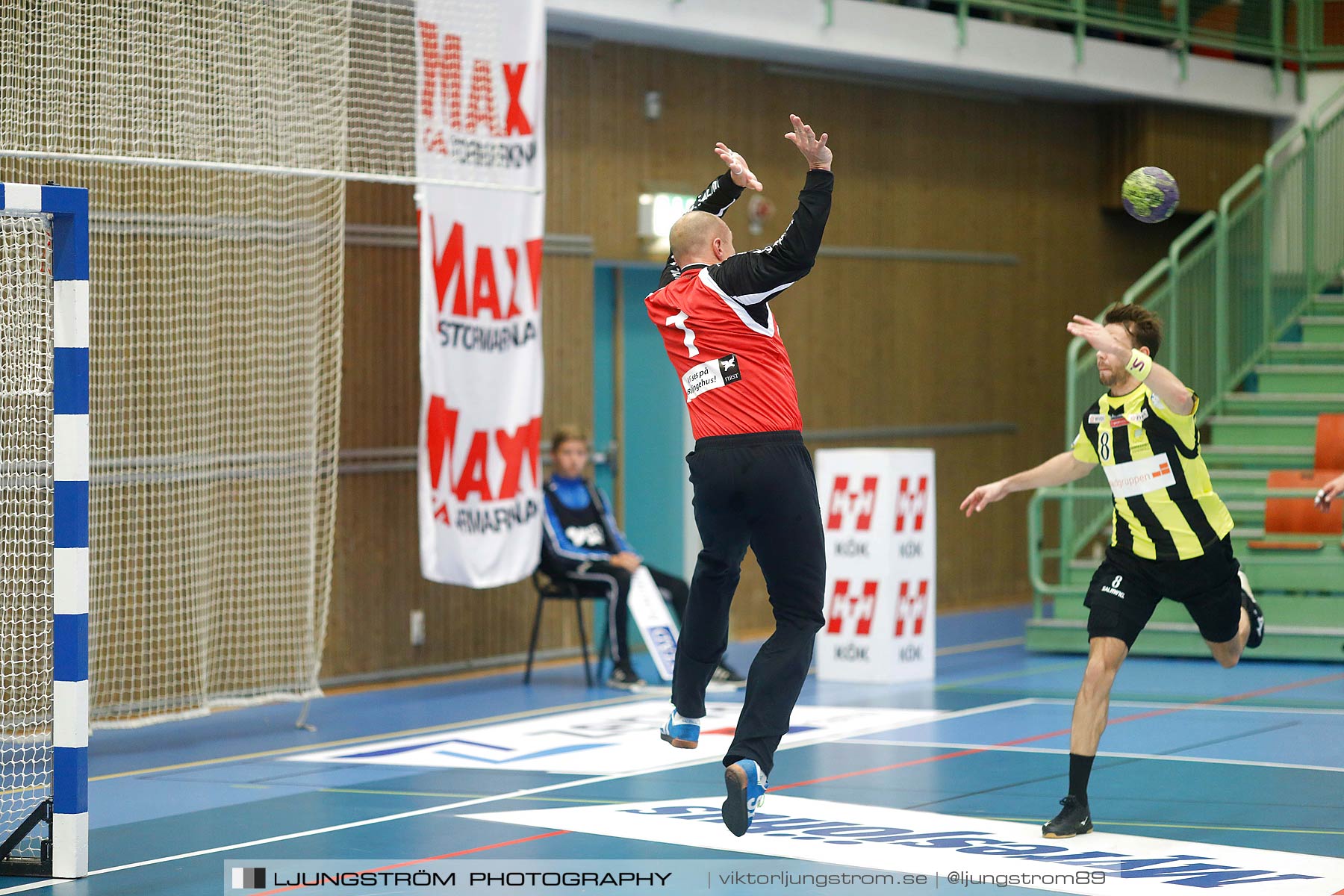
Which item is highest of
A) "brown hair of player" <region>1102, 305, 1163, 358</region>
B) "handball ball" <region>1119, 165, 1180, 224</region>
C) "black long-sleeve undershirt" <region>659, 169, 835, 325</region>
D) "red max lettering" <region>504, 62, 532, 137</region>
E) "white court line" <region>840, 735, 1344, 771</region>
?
"red max lettering" <region>504, 62, 532, 137</region>

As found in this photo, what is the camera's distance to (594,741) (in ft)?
30.3

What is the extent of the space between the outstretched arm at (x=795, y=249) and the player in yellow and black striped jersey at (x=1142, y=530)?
143 cm

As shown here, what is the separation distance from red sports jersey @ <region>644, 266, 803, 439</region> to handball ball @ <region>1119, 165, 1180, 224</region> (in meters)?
2.28

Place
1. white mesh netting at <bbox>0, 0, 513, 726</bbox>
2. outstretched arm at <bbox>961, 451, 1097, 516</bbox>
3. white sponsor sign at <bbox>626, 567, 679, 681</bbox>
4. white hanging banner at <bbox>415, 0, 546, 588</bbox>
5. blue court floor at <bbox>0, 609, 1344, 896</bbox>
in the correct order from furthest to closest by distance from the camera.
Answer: white sponsor sign at <bbox>626, 567, 679, 681</bbox> < white hanging banner at <bbox>415, 0, 546, 588</bbox> < white mesh netting at <bbox>0, 0, 513, 726</bbox> < outstretched arm at <bbox>961, 451, 1097, 516</bbox> < blue court floor at <bbox>0, 609, 1344, 896</bbox>

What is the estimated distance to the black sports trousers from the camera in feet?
18.9

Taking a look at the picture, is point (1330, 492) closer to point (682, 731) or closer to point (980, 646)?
point (682, 731)

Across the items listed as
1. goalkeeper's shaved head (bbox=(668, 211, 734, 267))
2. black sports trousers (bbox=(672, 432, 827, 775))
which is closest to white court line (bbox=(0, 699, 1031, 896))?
black sports trousers (bbox=(672, 432, 827, 775))

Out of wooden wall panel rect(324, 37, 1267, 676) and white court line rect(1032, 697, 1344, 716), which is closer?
white court line rect(1032, 697, 1344, 716)

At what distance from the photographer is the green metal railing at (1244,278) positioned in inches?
571

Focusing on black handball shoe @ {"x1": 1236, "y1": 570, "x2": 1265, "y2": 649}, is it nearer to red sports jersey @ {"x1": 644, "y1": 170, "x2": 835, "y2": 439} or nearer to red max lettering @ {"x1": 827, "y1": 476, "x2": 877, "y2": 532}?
red sports jersey @ {"x1": 644, "y1": 170, "x2": 835, "y2": 439}

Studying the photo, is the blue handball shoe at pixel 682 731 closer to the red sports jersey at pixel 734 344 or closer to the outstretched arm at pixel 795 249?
the red sports jersey at pixel 734 344

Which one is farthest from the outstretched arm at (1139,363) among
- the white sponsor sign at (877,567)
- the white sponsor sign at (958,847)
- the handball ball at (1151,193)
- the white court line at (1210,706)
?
the white sponsor sign at (877,567)

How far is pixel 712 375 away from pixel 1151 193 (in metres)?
2.57

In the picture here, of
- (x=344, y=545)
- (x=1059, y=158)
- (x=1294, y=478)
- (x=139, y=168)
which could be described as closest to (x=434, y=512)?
(x=344, y=545)
